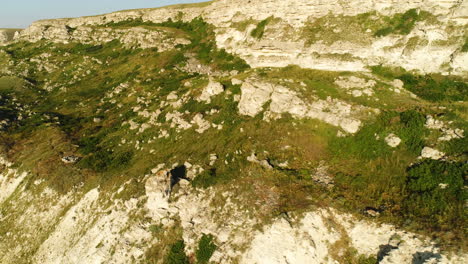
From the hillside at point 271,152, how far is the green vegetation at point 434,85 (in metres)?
0.18

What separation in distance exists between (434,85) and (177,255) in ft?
106

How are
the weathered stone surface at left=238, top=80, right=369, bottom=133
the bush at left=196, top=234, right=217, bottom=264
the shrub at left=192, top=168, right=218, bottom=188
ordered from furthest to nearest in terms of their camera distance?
the weathered stone surface at left=238, top=80, right=369, bottom=133, the shrub at left=192, top=168, right=218, bottom=188, the bush at left=196, top=234, right=217, bottom=264

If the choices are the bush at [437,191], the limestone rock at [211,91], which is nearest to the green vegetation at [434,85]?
the bush at [437,191]

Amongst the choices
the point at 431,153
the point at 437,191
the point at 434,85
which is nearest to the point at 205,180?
the point at 437,191

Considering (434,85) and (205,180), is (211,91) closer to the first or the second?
(205,180)

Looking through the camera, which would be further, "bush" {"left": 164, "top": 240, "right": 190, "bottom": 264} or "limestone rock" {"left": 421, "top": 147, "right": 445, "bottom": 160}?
"limestone rock" {"left": 421, "top": 147, "right": 445, "bottom": 160}

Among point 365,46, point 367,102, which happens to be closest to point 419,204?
point 367,102

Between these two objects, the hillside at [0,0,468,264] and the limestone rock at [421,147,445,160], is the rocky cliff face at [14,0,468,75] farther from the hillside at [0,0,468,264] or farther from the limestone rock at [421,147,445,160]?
the limestone rock at [421,147,445,160]

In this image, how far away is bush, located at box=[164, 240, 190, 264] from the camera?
18.5 meters

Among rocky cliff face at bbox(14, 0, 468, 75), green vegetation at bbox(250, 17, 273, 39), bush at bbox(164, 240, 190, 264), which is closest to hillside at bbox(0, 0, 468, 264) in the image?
bush at bbox(164, 240, 190, 264)

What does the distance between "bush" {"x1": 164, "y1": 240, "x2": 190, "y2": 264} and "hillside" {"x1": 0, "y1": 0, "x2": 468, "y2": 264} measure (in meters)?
0.08

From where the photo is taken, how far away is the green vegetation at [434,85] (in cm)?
2675

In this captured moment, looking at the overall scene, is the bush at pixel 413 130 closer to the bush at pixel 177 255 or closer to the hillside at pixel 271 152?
the hillside at pixel 271 152

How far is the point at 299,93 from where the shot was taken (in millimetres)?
29234
